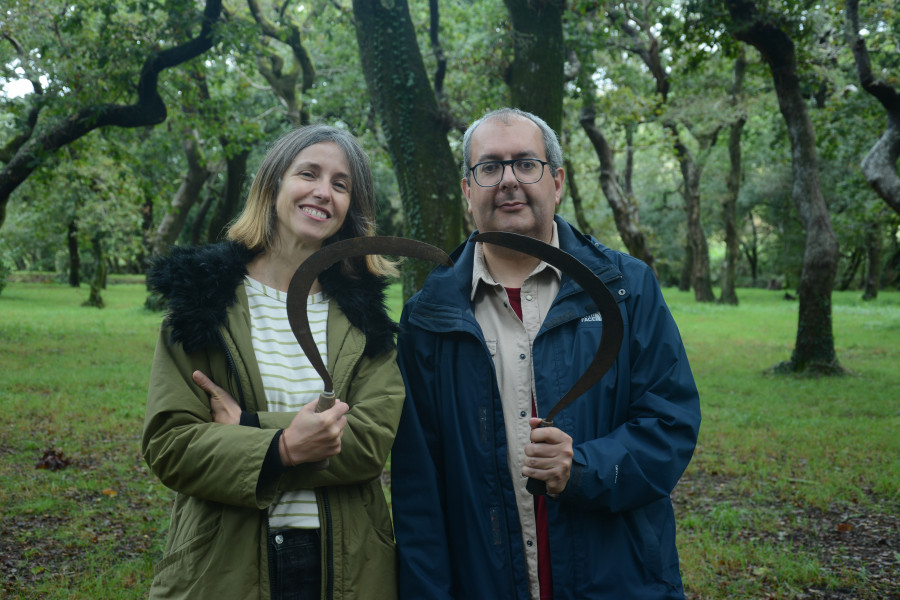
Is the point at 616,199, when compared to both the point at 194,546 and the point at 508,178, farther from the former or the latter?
the point at 194,546

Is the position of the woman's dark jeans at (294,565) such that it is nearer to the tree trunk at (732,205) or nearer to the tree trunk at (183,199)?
the tree trunk at (183,199)

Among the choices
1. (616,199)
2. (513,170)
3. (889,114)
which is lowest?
(513,170)

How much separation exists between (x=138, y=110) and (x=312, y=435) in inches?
406

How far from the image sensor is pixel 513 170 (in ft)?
7.80

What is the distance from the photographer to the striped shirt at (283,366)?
6.92ft

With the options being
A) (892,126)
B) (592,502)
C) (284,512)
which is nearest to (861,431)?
(892,126)

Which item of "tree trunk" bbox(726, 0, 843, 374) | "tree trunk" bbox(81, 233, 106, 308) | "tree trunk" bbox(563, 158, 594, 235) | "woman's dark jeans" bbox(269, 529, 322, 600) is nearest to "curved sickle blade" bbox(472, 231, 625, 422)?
"woman's dark jeans" bbox(269, 529, 322, 600)

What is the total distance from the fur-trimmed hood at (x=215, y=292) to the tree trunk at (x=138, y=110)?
365 inches

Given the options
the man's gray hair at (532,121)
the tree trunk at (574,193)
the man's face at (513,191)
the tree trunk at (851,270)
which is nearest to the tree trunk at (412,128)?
the man's gray hair at (532,121)

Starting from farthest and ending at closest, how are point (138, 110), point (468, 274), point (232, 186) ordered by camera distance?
point (232, 186) → point (138, 110) → point (468, 274)

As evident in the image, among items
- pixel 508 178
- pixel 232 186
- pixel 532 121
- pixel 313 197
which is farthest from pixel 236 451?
pixel 232 186

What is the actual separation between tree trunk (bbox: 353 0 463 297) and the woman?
175 inches

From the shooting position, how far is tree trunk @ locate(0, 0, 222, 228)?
408 inches

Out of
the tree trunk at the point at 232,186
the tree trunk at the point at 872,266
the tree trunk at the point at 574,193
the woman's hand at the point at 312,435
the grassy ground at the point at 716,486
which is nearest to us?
the woman's hand at the point at 312,435
